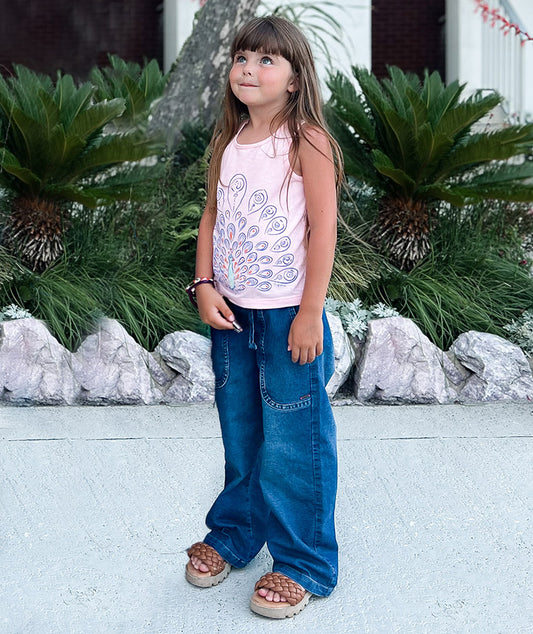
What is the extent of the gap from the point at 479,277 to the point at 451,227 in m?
0.46

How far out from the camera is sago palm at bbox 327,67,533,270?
17.1ft

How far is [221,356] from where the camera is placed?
8.46 feet

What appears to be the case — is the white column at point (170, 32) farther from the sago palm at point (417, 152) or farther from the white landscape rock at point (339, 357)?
the white landscape rock at point (339, 357)

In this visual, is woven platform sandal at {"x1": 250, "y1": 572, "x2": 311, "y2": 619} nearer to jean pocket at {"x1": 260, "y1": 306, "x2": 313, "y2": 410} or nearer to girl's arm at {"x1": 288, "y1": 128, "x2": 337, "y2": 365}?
jean pocket at {"x1": 260, "y1": 306, "x2": 313, "y2": 410}

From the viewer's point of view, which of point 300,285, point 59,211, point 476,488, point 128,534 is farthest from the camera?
point 59,211

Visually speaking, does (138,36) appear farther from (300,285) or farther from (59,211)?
(300,285)

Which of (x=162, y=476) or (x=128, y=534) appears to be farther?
(x=162, y=476)

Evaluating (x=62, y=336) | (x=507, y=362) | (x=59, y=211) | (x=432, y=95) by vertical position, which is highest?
(x=432, y=95)

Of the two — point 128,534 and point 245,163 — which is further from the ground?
point 245,163

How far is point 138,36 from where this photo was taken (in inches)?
434

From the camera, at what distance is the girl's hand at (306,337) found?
2.38m

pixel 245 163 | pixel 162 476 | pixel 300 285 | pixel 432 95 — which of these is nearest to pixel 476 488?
pixel 162 476

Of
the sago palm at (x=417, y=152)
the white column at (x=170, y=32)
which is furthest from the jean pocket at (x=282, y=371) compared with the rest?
the white column at (x=170, y=32)

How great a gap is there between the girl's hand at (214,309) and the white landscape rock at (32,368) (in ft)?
6.87
